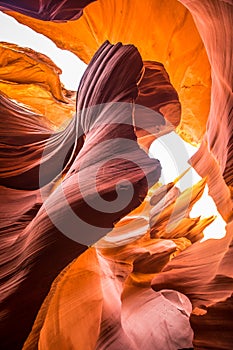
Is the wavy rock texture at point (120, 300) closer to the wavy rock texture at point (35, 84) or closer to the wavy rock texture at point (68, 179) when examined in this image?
the wavy rock texture at point (68, 179)

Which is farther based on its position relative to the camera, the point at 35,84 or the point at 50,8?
the point at 35,84

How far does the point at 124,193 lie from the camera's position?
1079 mm

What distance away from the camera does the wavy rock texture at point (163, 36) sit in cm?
138

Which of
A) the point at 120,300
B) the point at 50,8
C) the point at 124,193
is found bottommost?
the point at 120,300

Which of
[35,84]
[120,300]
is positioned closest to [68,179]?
[120,300]

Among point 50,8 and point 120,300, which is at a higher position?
point 50,8

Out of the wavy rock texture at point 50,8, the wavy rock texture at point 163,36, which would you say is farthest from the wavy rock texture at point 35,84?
the wavy rock texture at point 50,8

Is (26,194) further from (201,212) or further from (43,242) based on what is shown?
(201,212)

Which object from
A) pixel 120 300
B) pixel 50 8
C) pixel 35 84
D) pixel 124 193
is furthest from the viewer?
pixel 35 84

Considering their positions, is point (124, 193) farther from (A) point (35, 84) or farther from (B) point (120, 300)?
(A) point (35, 84)

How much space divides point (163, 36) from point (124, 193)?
56cm

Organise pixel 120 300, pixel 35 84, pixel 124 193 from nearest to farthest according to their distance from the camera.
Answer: pixel 124 193 → pixel 120 300 → pixel 35 84

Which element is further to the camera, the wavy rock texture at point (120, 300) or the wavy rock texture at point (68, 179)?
the wavy rock texture at point (120, 300)

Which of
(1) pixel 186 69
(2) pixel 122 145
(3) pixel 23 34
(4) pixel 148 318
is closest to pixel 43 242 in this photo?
(2) pixel 122 145
